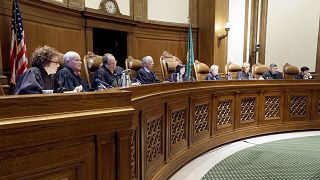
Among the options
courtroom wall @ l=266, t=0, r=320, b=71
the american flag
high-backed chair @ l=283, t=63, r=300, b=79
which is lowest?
high-backed chair @ l=283, t=63, r=300, b=79

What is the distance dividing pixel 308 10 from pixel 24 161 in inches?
307

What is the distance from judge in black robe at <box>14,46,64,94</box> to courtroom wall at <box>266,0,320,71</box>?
6678mm

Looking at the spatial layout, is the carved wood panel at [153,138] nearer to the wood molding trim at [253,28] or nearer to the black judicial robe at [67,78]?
the black judicial robe at [67,78]

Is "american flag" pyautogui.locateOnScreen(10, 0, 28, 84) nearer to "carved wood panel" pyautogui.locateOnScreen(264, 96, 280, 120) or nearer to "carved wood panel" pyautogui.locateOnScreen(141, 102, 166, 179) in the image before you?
"carved wood panel" pyautogui.locateOnScreen(141, 102, 166, 179)

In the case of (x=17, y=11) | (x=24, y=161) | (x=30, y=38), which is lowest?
(x=24, y=161)

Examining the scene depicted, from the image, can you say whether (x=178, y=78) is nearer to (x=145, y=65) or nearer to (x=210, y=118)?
(x=145, y=65)

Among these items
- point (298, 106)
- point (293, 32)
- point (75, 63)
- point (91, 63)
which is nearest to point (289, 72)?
point (298, 106)

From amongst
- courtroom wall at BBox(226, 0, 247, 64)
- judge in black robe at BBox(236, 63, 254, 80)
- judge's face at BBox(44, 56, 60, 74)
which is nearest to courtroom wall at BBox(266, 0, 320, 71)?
courtroom wall at BBox(226, 0, 247, 64)

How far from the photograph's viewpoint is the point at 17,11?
3346 mm

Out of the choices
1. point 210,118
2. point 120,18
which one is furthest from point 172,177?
point 120,18

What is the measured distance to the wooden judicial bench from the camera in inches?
39.9

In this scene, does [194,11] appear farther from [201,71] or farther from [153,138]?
[153,138]

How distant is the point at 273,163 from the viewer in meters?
3.12

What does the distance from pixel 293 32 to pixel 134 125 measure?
6999 millimetres
